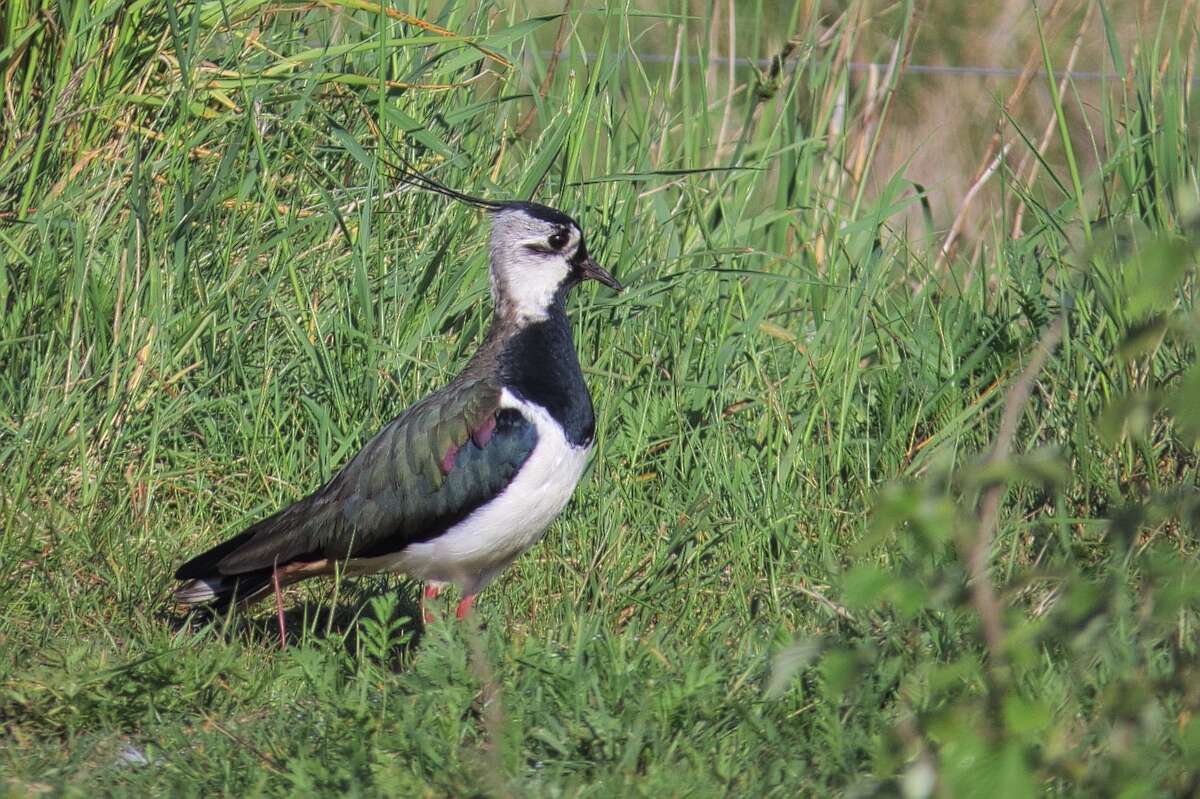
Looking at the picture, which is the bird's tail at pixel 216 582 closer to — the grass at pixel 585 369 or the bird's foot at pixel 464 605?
the grass at pixel 585 369

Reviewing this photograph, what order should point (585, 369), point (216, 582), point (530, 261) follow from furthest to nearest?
1. point (585, 369)
2. point (530, 261)
3. point (216, 582)

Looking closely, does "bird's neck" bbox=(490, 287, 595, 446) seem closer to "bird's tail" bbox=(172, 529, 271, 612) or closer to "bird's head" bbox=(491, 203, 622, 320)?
"bird's head" bbox=(491, 203, 622, 320)

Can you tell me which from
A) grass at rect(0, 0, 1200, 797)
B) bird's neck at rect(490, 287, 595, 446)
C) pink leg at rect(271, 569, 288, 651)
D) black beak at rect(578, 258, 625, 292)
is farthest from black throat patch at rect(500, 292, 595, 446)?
pink leg at rect(271, 569, 288, 651)

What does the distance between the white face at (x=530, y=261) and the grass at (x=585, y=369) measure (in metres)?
0.41

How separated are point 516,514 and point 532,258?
824mm

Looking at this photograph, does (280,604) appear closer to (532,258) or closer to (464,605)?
(464,605)

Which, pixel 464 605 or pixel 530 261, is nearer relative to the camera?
pixel 464 605

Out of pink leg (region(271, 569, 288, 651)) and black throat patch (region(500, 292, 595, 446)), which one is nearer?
pink leg (region(271, 569, 288, 651))

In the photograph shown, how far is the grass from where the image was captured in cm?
316

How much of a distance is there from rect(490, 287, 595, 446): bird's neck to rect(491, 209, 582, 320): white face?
39mm

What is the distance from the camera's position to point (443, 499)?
409 centimetres

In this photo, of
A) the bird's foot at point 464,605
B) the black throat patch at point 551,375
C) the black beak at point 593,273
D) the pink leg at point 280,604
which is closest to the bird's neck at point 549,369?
the black throat patch at point 551,375

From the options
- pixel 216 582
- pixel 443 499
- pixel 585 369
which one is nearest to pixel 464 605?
pixel 443 499

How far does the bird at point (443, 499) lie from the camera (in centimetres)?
403
